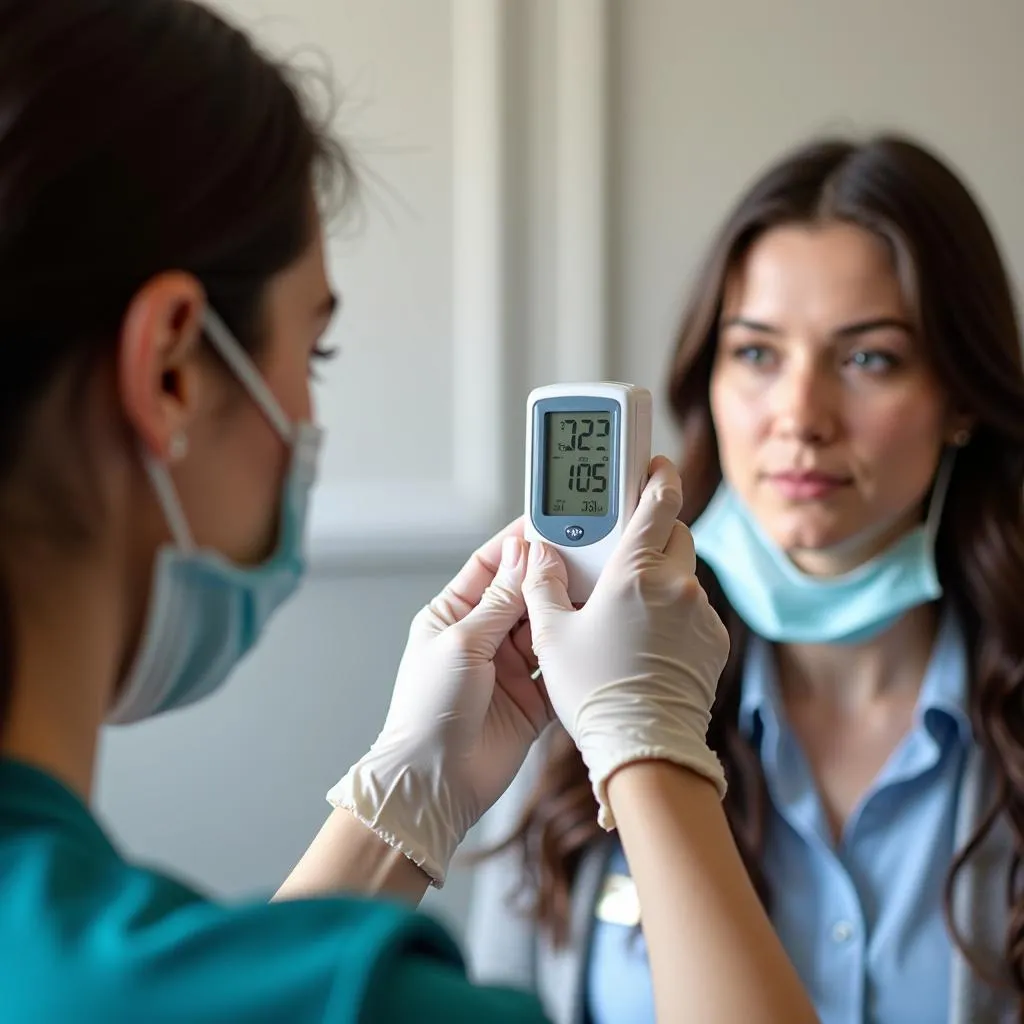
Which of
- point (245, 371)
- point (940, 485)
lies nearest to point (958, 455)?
point (940, 485)

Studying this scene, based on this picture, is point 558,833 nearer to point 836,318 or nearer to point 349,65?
A: point 836,318

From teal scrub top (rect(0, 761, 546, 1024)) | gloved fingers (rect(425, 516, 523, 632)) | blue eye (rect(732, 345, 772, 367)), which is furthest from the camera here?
blue eye (rect(732, 345, 772, 367))

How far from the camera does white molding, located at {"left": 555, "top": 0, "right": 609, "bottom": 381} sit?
139cm

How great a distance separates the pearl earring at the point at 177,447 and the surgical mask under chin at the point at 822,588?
0.65 m

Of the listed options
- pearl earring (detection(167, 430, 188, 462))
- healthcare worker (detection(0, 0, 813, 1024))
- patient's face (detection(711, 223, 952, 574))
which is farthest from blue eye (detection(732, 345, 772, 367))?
pearl earring (detection(167, 430, 188, 462))

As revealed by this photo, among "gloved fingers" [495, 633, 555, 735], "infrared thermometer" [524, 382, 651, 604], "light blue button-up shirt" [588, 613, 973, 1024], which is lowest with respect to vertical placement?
"light blue button-up shirt" [588, 613, 973, 1024]

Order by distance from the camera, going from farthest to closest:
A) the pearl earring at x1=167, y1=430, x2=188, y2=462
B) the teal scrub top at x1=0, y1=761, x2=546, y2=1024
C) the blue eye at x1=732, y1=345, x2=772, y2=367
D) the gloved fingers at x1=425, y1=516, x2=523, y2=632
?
1. the blue eye at x1=732, y1=345, x2=772, y2=367
2. the gloved fingers at x1=425, y1=516, x2=523, y2=632
3. the pearl earring at x1=167, y1=430, x2=188, y2=462
4. the teal scrub top at x1=0, y1=761, x2=546, y2=1024

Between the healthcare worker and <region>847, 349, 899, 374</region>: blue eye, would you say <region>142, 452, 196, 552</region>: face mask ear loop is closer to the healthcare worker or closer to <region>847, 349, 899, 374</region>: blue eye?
the healthcare worker

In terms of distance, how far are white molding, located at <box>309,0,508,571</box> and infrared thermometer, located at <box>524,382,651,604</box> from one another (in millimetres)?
607

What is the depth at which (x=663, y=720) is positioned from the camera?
73 centimetres

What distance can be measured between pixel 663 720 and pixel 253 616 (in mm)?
250

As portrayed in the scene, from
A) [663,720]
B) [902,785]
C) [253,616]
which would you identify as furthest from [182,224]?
[902,785]

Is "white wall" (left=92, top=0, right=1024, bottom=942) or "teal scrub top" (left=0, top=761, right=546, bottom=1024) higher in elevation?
"white wall" (left=92, top=0, right=1024, bottom=942)

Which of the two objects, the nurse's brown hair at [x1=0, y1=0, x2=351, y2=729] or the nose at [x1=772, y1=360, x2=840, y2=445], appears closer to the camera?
the nurse's brown hair at [x1=0, y1=0, x2=351, y2=729]
